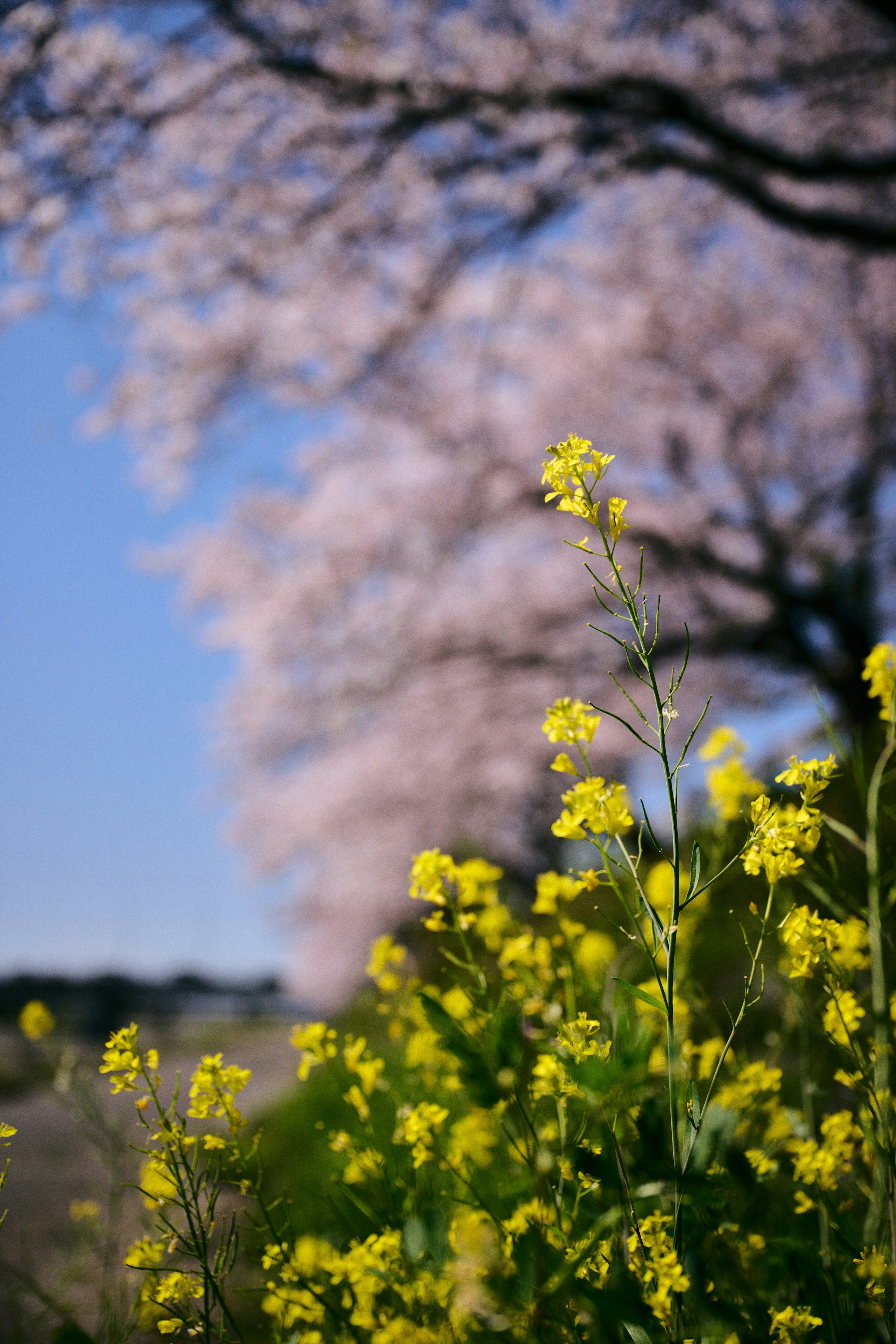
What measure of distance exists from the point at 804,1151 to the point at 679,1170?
0.40m

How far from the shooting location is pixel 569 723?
92 cm

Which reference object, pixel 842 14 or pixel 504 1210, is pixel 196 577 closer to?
pixel 842 14

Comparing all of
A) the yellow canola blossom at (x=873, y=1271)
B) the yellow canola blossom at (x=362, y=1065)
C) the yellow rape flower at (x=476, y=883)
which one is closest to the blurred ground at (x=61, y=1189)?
the yellow canola blossom at (x=362, y=1065)

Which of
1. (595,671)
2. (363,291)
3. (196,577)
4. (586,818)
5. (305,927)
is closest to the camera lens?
(586,818)

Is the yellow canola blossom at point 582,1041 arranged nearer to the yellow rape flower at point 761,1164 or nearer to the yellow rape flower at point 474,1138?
the yellow rape flower at point 761,1164

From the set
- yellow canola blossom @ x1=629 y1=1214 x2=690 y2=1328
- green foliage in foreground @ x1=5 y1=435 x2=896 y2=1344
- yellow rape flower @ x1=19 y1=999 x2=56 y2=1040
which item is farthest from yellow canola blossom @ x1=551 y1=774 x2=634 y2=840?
yellow rape flower @ x1=19 y1=999 x2=56 y2=1040

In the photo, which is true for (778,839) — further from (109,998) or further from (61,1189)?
(109,998)

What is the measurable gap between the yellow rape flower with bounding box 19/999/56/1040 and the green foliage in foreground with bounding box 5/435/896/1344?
0.38 meters

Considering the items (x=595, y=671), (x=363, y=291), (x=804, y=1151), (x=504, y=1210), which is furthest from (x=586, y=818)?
(x=595, y=671)

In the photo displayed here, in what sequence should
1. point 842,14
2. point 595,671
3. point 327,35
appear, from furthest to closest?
point 595,671
point 842,14
point 327,35

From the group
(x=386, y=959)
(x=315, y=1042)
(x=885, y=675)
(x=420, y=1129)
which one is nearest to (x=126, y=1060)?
(x=315, y=1042)

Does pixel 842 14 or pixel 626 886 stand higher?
pixel 842 14

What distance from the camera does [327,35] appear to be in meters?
3.92

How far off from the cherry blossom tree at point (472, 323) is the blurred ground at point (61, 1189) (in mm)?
3536
